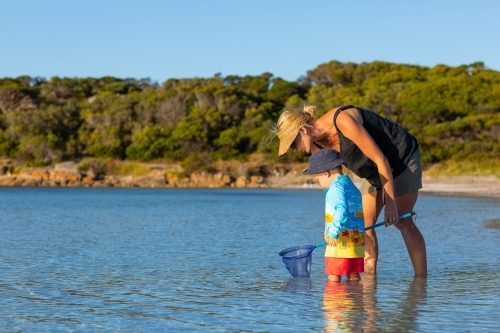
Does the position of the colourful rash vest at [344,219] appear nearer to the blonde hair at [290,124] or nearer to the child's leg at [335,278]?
the child's leg at [335,278]

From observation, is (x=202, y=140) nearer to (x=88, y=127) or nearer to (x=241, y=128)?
(x=241, y=128)

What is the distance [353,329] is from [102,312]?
139 centimetres

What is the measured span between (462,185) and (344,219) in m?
29.5

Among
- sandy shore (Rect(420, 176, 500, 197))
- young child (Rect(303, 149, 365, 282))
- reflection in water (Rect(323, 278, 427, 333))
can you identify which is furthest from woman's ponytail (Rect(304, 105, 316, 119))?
sandy shore (Rect(420, 176, 500, 197))

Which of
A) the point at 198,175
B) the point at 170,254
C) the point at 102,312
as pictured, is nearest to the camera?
the point at 102,312

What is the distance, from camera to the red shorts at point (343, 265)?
4.99 meters

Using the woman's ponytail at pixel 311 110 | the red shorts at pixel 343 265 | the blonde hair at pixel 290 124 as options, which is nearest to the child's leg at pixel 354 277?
the red shorts at pixel 343 265

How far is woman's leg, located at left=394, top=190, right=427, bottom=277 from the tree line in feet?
125

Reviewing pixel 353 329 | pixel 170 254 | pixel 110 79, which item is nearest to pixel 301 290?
pixel 353 329

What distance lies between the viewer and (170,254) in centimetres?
741

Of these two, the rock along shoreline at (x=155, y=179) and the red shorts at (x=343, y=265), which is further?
the rock along shoreline at (x=155, y=179)

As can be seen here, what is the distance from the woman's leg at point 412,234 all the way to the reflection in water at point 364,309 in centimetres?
29

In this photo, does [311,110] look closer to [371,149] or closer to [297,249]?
[371,149]

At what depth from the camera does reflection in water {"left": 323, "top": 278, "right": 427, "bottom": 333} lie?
375 cm
